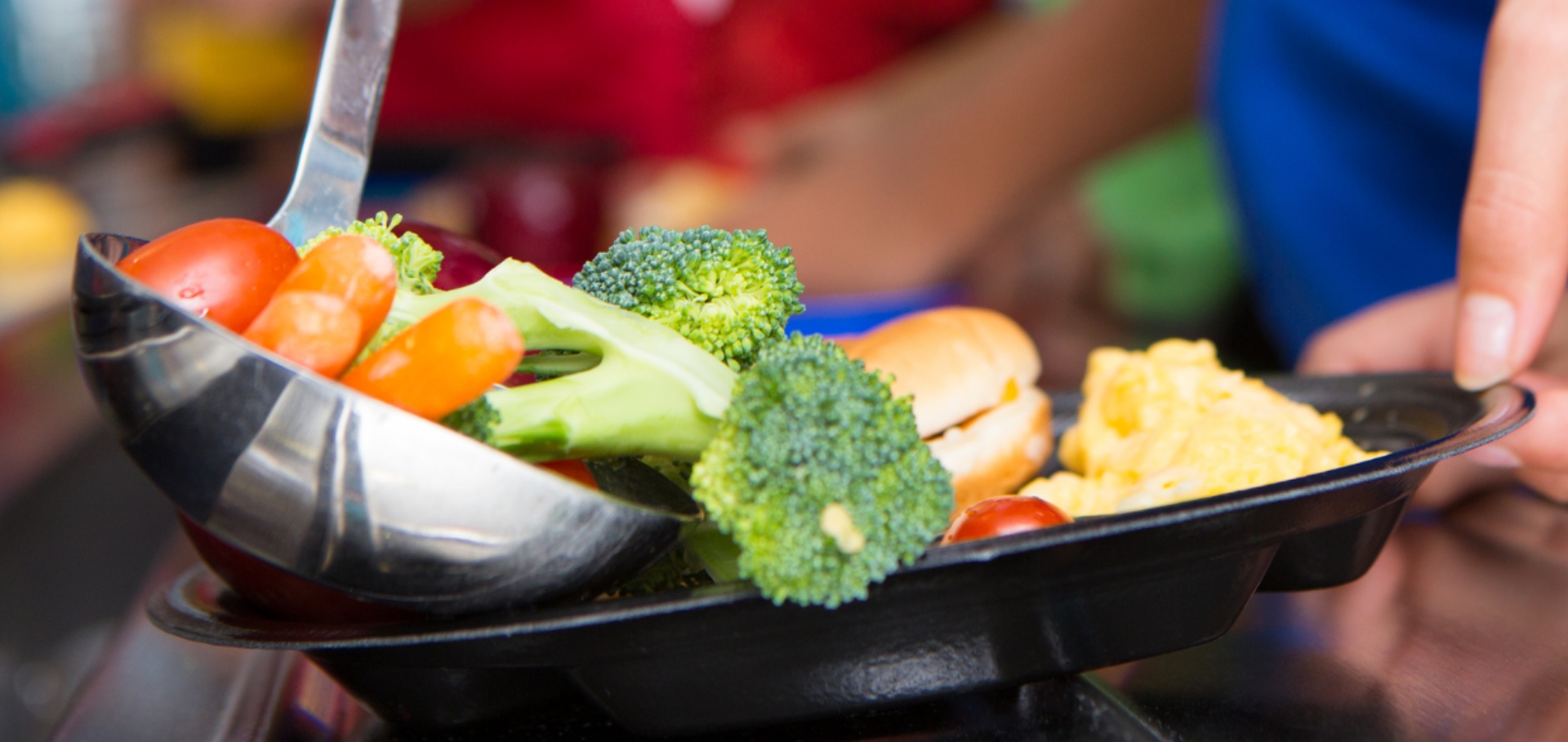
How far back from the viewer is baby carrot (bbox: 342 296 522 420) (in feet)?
1.73

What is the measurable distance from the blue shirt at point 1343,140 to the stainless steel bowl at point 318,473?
1.47m

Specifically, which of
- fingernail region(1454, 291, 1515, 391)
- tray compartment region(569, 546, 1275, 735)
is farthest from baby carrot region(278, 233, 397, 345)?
fingernail region(1454, 291, 1515, 391)

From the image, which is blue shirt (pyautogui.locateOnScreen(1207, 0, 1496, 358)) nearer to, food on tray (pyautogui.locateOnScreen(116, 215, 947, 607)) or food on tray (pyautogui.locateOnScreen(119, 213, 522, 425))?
Result: food on tray (pyautogui.locateOnScreen(116, 215, 947, 607))

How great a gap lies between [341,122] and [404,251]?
0.27 metres

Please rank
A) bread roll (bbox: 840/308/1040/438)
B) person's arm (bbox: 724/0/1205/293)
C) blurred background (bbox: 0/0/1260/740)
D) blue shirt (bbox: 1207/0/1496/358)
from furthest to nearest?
person's arm (bbox: 724/0/1205/293), blurred background (bbox: 0/0/1260/740), blue shirt (bbox: 1207/0/1496/358), bread roll (bbox: 840/308/1040/438)

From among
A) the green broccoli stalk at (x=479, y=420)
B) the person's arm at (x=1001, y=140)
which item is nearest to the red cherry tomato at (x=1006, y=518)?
the green broccoli stalk at (x=479, y=420)

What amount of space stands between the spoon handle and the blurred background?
136mm

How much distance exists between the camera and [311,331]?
53 cm

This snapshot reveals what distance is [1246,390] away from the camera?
2.87 ft

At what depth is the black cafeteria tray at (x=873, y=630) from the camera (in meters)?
0.54

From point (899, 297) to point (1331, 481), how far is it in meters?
1.77

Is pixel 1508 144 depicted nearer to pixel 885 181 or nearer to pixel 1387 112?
pixel 1387 112

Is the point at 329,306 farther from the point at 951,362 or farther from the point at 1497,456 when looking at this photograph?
the point at 1497,456

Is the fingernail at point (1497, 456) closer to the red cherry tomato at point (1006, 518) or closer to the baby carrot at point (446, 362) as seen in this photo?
the red cherry tomato at point (1006, 518)
